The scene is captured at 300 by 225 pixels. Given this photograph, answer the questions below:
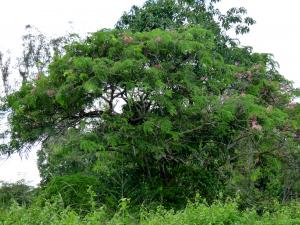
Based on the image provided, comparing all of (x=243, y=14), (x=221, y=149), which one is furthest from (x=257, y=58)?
(x=221, y=149)

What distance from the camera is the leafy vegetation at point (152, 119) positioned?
9023 mm

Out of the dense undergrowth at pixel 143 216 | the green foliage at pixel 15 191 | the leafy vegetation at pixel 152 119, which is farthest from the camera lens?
the green foliage at pixel 15 191

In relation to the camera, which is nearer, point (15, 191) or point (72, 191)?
point (72, 191)

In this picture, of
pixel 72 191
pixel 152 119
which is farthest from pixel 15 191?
pixel 152 119

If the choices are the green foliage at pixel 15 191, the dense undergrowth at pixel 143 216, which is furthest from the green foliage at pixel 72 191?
the dense undergrowth at pixel 143 216

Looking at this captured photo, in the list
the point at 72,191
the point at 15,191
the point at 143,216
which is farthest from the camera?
the point at 15,191

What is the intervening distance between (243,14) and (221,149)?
4338 millimetres

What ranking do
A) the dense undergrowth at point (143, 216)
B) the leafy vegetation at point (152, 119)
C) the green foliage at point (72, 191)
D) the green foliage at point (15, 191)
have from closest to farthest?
1. the dense undergrowth at point (143, 216)
2. the leafy vegetation at point (152, 119)
3. the green foliage at point (72, 191)
4. the green foliage at point (15, 191)

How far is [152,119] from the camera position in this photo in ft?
29.7

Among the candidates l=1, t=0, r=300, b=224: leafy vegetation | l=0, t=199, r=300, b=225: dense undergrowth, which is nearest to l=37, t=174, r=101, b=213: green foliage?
l=1, t=0, r=300, b=224: leafy vegetation

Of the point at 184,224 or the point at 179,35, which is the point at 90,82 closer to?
the point at 179,35

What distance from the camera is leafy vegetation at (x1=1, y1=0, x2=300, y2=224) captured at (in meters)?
9.02

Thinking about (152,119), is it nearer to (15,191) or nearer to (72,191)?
(72,191)

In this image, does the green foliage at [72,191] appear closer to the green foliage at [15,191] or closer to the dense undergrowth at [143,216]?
the green foliage at [15,191]
